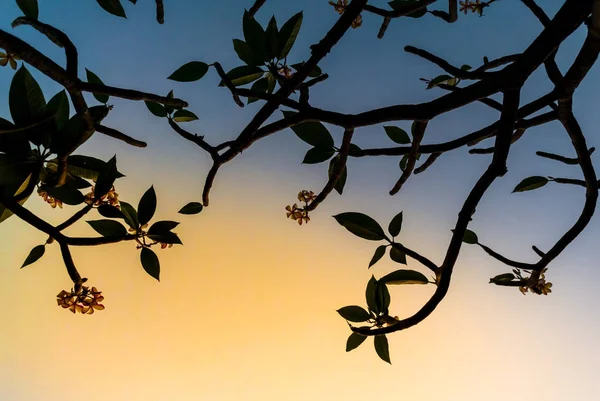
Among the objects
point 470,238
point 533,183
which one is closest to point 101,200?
point 470,238

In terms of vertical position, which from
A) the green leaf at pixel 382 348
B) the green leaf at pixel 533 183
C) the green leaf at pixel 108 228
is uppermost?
the green leaf at pixel 533 183

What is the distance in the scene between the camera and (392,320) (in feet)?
2.81

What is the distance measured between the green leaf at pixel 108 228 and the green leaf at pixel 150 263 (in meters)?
0.06

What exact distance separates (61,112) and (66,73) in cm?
16

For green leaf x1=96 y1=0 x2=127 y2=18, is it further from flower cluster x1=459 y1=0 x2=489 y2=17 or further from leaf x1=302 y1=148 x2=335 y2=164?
flower cluster x1=459 y1=0 x2=489 y2=17

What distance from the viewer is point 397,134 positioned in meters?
1.10

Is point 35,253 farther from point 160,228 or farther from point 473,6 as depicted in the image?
point 473,6

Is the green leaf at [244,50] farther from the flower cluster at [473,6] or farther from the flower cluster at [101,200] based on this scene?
the flower cluster at [473,6]

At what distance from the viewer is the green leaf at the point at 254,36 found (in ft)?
2.73

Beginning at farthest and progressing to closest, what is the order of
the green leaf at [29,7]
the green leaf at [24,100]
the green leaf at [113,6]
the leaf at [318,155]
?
the leaf at [318,155] < the green leaf at [113,6] < the green leaf at [29,7] < the green leaf at [24,100]

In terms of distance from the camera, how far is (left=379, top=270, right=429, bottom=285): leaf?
82 centimetres

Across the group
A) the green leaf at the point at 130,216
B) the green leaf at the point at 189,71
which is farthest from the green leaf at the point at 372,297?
the green leaf at the point at 189,71

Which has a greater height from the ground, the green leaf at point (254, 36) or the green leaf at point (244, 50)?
the green leaf at point (244, 50)

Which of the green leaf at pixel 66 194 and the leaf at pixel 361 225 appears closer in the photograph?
the green leaf at pixel 66 194
